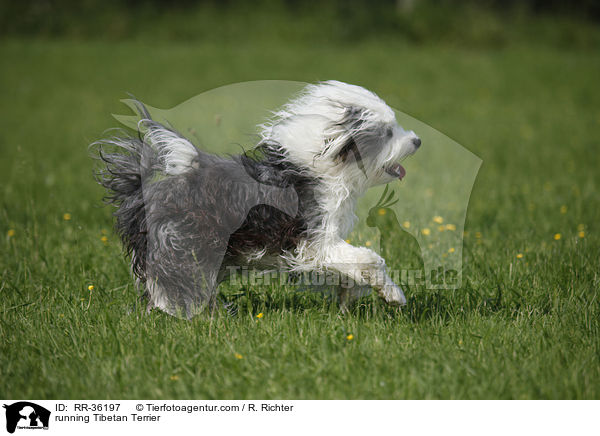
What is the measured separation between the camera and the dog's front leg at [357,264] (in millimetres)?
3434

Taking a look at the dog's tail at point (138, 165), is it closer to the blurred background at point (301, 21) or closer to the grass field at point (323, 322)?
the grass field at point (323, 322)

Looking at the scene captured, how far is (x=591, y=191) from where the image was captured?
22.9ft

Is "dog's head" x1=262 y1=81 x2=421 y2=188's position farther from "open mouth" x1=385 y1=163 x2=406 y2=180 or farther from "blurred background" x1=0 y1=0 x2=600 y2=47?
"blurred background" x1=0 y1=0 x2=600 y2=47

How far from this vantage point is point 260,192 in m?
3.37

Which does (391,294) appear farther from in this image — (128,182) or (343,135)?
(128,182)

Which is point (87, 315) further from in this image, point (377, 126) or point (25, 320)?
point (377, 126)

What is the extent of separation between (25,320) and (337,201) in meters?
1.96

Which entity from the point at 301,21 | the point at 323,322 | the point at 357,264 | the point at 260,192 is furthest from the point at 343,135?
the point at 301,21

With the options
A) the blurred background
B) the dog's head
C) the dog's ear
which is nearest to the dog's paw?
the dog's head
